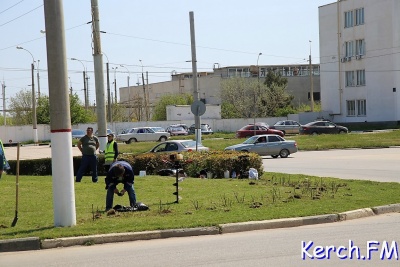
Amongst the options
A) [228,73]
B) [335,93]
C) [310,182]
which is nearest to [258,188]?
[310,182]

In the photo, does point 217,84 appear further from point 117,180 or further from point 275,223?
point 275,223

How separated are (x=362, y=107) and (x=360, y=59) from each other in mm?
5220

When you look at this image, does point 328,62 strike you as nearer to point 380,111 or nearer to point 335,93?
point 335,93

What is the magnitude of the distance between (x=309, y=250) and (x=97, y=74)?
50.0ft

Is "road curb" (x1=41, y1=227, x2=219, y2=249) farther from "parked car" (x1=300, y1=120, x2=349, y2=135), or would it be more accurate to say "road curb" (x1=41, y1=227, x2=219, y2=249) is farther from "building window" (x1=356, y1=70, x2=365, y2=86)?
"building window" (x1=356, y1=70, x2=365, y2=86)

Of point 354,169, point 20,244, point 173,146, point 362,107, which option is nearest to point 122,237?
point 20,244

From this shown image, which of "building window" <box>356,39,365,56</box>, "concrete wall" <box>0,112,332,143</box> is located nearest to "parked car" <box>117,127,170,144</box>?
"concrete wall" <box>0,112,332,143</box>

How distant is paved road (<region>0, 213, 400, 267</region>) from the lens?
9.25 meters

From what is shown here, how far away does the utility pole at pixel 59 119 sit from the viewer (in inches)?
476

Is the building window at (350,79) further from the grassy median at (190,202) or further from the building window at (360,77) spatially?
the grassy median at (190,202)

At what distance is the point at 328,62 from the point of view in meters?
74.3

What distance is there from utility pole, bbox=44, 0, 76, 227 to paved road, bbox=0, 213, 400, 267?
1395 millimetres

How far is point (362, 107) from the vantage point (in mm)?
70625

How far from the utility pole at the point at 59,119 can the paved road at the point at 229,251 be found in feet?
4.58
